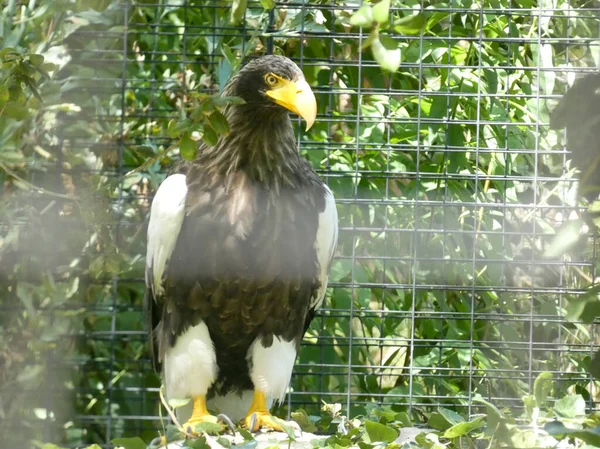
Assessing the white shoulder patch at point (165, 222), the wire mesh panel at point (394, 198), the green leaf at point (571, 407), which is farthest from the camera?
the wire mesh panel at point (394, 198)

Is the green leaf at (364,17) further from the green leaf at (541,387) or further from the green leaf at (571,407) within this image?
the green leaf at (571,407)

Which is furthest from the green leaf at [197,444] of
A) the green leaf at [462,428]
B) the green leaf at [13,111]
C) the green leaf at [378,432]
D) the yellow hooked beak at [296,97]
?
the yellow hooked beak at [296,97]

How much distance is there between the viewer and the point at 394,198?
2852 mm

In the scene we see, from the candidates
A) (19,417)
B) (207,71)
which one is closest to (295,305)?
(19,417)

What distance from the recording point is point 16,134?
2.90 metres

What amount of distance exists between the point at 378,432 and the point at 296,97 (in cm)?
86

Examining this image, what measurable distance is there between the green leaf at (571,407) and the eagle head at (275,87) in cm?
93

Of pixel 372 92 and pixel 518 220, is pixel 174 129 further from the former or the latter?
pixel 518 220

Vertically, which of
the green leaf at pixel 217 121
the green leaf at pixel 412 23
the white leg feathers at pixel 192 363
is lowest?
the white leg feathers at pixel 192 363

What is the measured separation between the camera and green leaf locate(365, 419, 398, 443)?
1.72 metres

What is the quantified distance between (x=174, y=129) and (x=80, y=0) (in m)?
0.26

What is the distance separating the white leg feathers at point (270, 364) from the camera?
234 centimetres

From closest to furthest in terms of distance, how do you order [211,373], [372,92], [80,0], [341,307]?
[80,0] < [211,373] < [372,92] < [341,307]

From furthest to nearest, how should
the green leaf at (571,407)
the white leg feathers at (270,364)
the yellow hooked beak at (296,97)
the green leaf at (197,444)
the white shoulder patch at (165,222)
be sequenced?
the white leg feathers at (270,364)
the white shoulder patch at (165,222)
the yellow hooked beak at (296,97)
the green leaf at (197,444)
the green leaf at (571,407)
